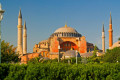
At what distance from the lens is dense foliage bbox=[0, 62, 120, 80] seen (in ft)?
34.8

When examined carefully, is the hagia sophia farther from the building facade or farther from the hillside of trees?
the hillside of trees

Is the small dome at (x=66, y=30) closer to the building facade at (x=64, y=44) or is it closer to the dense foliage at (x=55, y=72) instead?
the building facade at (x=64, y=44)

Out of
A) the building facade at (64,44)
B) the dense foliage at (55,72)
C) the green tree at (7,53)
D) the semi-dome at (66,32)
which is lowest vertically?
the dense foliage at (55,72)

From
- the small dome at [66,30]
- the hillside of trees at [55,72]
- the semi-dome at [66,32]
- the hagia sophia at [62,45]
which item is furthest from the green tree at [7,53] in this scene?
the small dome at [66,30]

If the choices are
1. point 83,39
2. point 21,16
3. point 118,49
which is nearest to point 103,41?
point 83,39

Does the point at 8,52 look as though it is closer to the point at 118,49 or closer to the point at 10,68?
the point at 10,68

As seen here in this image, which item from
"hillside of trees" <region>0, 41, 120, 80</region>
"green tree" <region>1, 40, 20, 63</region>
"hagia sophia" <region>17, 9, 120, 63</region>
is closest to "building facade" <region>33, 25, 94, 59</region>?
"hagia sophia" <region>17, 9, 120, 63</region>

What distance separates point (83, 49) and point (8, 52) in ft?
126

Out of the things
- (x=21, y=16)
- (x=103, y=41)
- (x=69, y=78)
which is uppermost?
(x=21, y=16)

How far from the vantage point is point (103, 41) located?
59062 millimetres

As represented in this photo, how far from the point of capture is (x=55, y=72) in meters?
10.9

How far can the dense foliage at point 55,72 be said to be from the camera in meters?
10.6

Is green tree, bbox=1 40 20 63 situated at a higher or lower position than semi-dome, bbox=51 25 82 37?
lower

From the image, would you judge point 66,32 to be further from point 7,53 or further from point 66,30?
point 7,53
